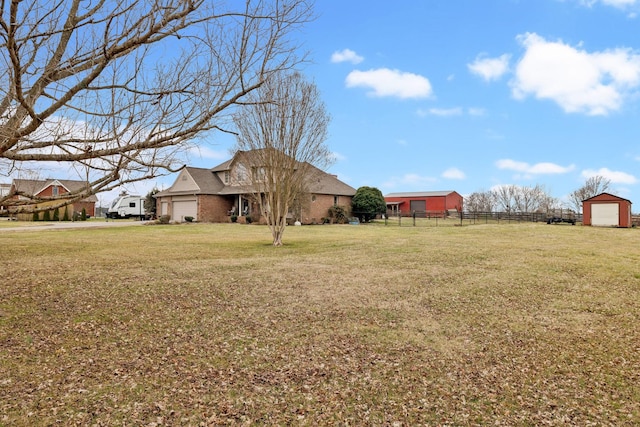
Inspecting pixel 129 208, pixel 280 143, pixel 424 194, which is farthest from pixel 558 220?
pixel 129 208

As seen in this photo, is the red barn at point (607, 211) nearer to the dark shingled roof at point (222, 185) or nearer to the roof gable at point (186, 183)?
the dark shingled roof at point (222, 185)

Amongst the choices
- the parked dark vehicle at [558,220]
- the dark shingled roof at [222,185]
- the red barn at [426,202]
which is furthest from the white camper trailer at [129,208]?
the parked dark vehicle at [558,220]

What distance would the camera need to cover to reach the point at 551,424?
3885 mm

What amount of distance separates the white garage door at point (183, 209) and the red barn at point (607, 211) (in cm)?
3087

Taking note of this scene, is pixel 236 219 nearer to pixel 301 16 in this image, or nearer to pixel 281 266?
pixel 281 266

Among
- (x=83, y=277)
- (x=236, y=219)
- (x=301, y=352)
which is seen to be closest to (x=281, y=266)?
(x=83, y=277)

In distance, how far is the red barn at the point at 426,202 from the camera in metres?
50.8

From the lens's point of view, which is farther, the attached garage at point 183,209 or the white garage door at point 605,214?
the attached garage at point 183,209

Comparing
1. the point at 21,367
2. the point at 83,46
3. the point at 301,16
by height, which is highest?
the point at 301,16

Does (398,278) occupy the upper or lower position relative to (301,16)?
lower

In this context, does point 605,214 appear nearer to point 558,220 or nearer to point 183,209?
point 558,220

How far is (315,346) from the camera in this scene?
5555mm

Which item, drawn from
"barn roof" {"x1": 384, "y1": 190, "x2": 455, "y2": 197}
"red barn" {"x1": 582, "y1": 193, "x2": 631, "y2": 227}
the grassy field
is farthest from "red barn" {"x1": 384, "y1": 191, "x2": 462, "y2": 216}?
the grassy field

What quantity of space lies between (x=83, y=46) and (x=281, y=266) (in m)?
7.39
